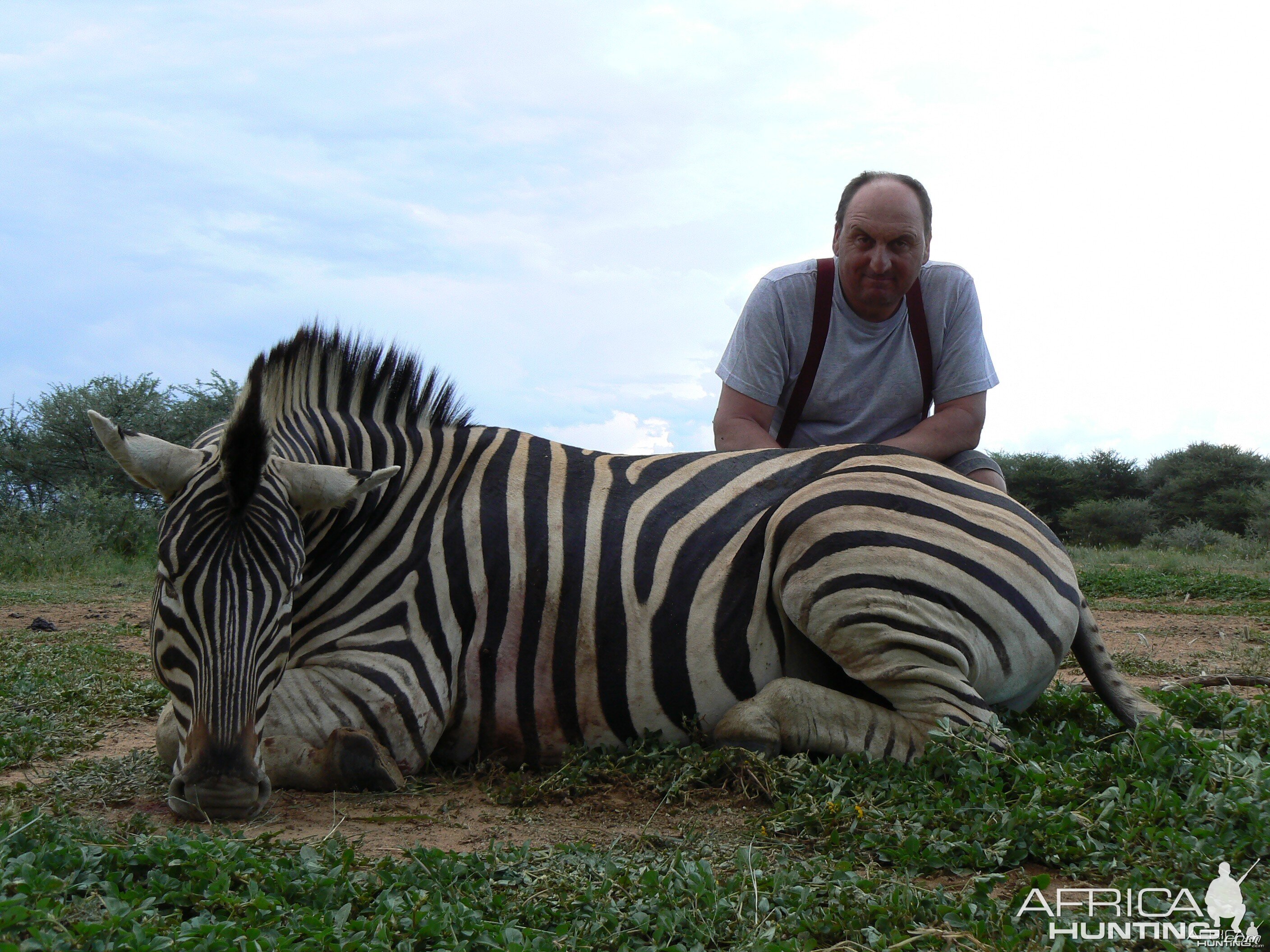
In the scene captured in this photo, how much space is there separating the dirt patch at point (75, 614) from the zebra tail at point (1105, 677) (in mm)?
6495

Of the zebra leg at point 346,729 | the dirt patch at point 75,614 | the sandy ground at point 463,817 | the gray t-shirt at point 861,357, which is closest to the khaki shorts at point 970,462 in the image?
the gray t-shirt at point 861,357

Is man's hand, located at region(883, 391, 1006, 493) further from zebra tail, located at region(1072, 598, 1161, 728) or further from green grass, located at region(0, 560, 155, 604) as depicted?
green grass, located at region(0, 560, 155, 604)

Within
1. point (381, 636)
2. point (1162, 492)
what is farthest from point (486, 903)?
point (1162, 492)

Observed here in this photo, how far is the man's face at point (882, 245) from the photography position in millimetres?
4859

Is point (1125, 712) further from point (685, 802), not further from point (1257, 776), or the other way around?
point (685, 802)

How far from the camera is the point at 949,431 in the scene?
4.89 metres

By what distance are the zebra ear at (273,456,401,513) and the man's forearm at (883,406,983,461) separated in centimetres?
270

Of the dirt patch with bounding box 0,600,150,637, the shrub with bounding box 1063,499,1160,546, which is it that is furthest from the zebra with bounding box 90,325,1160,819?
the shrub with bounding box 1063,499,1160,546

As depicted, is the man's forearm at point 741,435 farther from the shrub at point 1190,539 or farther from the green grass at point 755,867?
the shrub at point 1190,539

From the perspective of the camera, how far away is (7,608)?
844 cm

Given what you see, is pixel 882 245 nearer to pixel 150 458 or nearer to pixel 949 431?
pixel 949 431

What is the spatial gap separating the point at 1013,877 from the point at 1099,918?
11.1 inches

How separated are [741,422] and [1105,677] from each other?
7.06 feet

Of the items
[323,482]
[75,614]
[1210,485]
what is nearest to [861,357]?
[323,482]
